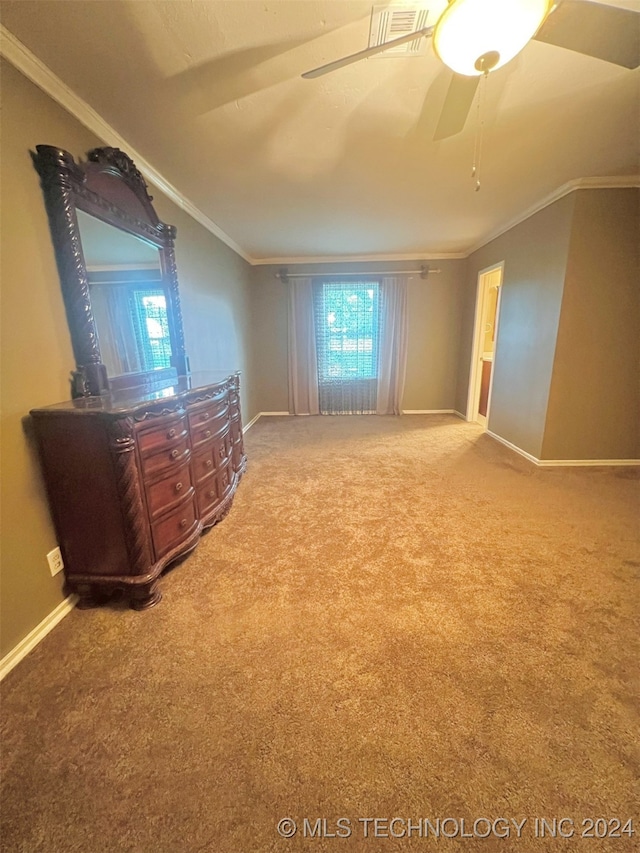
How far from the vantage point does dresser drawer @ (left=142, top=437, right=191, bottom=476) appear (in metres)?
1.51

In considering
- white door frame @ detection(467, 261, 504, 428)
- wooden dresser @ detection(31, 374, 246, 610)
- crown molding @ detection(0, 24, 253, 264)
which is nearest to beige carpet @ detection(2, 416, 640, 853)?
wooden dresser @ detection(31, 374, 246, 610)

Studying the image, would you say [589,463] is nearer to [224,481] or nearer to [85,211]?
[224,481]

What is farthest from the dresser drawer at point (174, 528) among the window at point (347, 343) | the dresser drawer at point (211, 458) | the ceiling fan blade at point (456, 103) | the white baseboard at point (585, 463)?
the window at point (347, 343)

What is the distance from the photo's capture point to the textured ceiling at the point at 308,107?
4.00ft

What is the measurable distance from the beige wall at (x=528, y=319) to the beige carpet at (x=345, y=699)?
1.40 m

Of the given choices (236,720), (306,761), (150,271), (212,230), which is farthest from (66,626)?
(212,230)

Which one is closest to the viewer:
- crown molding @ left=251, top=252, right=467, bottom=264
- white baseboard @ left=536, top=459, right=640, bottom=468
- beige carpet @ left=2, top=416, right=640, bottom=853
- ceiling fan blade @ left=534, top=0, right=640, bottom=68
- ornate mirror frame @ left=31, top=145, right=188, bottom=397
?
beige carpet @ left=2, top=416, right=640, bottom=853

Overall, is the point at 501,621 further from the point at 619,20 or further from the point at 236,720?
the point at 619,20

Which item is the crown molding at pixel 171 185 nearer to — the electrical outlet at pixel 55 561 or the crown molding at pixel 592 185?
the crown molding at pixel 592 185

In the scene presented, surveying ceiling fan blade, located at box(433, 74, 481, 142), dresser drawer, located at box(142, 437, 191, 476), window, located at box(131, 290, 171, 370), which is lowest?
dresser drawer, located at box(142, 437, 191, 476)

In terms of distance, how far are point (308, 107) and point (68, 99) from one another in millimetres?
1157

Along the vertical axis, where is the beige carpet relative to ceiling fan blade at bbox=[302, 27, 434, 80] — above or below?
below

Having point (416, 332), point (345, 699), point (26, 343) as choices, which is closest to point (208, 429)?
point (26, 343)

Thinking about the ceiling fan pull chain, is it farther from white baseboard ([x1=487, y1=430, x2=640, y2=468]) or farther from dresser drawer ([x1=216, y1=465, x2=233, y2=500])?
white baseboard ([x1=487, y1=430, x2=640, y2=468])
